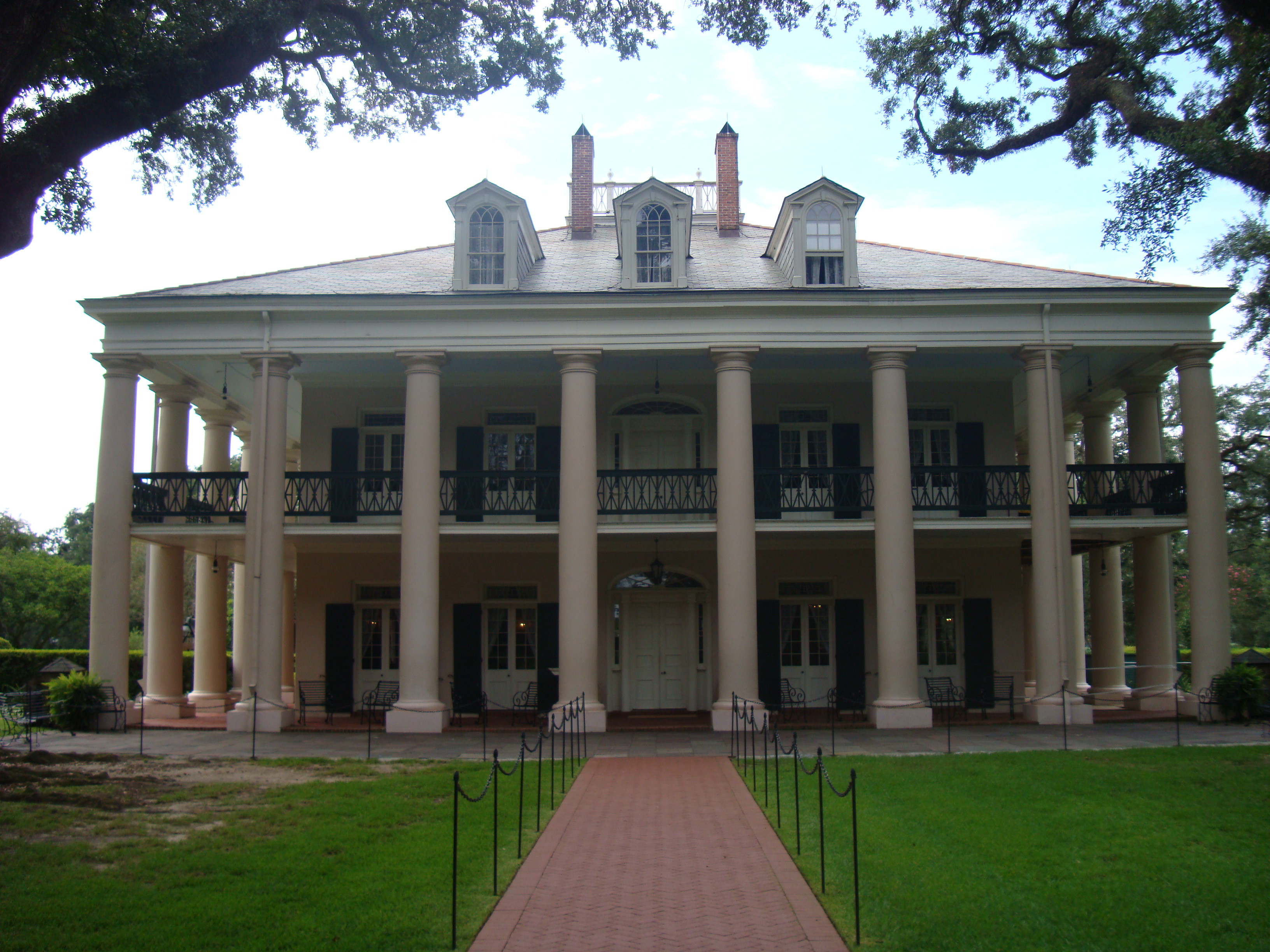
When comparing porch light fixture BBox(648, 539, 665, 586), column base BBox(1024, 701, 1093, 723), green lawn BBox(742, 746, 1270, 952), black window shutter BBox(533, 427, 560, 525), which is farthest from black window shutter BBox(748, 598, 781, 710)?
green lawn BBox(742, 746, 1270, 952)

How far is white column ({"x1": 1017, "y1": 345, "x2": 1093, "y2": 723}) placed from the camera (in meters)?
17.3

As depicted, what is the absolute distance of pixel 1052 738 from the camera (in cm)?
1565

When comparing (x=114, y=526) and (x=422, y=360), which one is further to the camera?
(x=422, y=360)

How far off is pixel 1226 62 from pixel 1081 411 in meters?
12.2

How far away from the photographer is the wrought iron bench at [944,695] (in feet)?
65.5

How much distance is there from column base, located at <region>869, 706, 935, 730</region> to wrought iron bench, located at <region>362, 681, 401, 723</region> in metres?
9.06

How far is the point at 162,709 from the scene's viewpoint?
1961cm

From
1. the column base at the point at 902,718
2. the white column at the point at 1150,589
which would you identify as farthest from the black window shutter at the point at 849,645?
the white column at the point at 1150,589

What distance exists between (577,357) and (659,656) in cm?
668

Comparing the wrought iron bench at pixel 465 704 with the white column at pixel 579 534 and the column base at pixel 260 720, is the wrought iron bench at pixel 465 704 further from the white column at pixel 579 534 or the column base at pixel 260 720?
the column base at pixel 260 720

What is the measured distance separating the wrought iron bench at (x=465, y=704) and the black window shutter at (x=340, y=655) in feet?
6.85

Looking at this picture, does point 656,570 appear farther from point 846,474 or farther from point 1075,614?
point 1075,614

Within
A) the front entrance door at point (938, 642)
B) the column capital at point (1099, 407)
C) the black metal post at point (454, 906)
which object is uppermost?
the column capital at point (1099, 407)

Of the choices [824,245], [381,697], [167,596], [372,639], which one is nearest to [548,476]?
[372,639]
